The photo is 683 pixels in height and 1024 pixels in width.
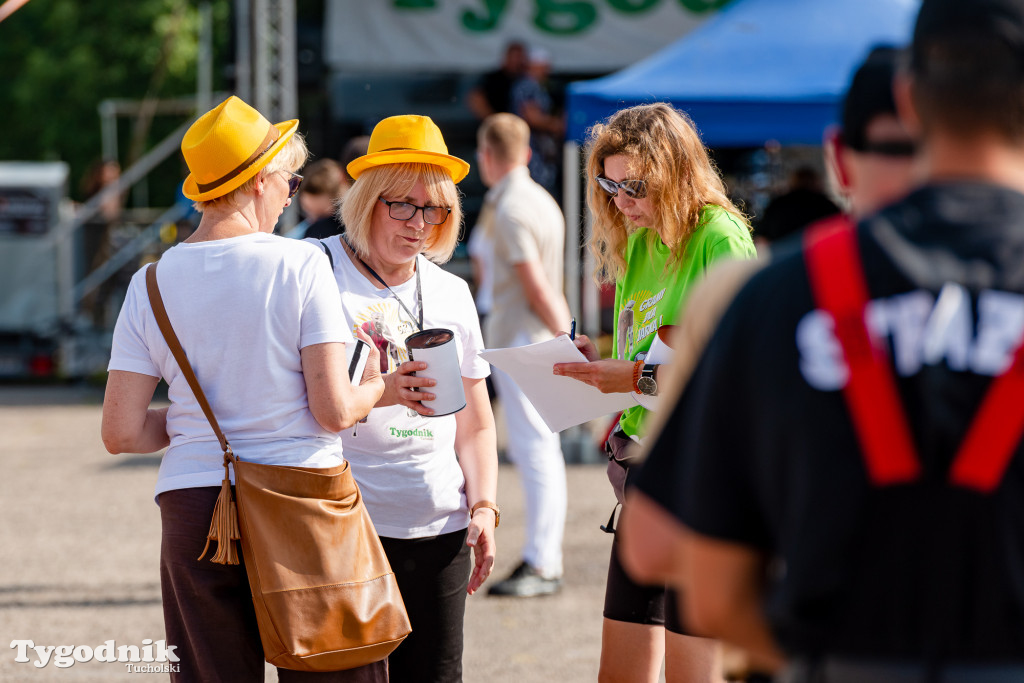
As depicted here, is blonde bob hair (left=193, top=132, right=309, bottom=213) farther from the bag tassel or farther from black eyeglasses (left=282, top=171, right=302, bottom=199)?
the bag tassel

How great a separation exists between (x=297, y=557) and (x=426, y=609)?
2.03 ft

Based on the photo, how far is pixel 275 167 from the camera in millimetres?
2574

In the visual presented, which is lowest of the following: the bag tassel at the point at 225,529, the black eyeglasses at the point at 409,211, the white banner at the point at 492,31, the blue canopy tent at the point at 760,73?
the bag tassel at the point at 225,529

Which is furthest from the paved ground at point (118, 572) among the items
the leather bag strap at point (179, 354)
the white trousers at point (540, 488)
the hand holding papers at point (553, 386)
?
the leather bag strap at point (179, 354)

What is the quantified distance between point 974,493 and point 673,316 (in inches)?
61.6

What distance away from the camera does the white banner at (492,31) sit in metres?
12.6

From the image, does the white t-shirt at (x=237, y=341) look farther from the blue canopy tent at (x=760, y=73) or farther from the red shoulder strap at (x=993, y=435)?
the blue canopy tent at (x=760, y=73)

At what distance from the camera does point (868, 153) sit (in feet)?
4.36

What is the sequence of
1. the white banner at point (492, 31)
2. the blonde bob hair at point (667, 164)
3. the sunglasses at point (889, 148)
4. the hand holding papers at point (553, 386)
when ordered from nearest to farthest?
the sunglasses at point (889, 148) < the blonde bob hair at point (667, 164) < the hand holding papers at point (553, 386) < the white banner at point (492, 31)

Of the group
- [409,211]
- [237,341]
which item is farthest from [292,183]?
[237,341]

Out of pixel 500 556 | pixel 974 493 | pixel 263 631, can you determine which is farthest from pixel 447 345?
pixel 500 556

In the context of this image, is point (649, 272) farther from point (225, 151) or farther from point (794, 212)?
point (794, 212)

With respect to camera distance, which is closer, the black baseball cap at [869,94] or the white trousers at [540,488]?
the black baseball cap at [869,94]

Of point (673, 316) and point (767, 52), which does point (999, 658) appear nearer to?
point (673, 316)
